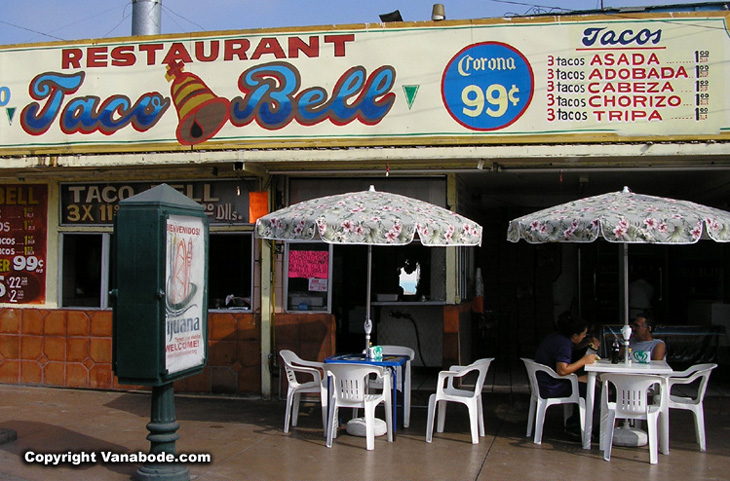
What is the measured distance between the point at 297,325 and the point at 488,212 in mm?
5289

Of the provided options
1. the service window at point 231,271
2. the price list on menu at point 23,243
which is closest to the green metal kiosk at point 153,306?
the service window at point 231,271

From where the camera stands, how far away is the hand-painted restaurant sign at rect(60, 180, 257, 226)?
1041cm

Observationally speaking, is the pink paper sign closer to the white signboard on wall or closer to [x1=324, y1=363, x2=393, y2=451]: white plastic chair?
[x1=324, y1=363, x2=393, y2=451]: white plastic chair

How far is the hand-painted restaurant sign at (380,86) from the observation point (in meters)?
9.21

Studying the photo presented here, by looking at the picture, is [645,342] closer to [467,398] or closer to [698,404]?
[698,404]

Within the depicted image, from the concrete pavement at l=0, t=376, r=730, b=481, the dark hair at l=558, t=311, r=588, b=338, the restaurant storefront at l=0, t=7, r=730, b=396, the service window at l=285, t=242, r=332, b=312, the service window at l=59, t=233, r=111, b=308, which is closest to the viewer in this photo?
the concrete pavement at l=0, t=376, r=730, b=481

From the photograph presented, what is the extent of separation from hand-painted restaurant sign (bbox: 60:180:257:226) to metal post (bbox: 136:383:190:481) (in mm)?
4398

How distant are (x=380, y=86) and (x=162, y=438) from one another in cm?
533

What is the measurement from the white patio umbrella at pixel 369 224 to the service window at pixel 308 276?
2.27m

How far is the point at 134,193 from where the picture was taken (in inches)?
420

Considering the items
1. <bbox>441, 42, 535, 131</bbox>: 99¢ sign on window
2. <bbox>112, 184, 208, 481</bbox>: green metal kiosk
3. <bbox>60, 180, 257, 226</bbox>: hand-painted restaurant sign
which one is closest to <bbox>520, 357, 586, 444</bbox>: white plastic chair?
<bbox>441, 42, 535, 131</bbox>: 99¢ sign on window

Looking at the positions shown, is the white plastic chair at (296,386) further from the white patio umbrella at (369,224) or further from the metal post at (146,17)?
the metal post at (146,17)

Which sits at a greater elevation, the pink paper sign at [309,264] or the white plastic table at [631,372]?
the pink paper sign at [309,264]

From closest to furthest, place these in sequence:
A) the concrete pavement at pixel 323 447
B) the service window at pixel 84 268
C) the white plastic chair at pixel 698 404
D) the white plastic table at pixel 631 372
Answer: the concrete pavement at pixel 323 447, the white plastic table at pixel 631 372, the white plastic chair at pixel 698 404, the service window at pixel 84 268
